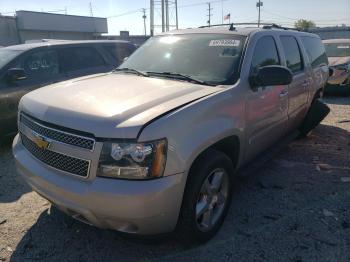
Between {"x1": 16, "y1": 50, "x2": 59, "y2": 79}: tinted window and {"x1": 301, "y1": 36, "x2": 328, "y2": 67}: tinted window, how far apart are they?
168 inches

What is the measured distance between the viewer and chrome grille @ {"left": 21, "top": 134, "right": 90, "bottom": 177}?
258cm

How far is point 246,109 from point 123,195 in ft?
5.43

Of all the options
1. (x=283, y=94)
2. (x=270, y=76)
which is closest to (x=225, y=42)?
(x=270, y=76)

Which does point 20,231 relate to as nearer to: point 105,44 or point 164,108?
point 164,108

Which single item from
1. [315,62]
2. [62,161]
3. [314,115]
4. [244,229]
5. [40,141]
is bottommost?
[244,229]

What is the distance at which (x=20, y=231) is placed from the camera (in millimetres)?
3430

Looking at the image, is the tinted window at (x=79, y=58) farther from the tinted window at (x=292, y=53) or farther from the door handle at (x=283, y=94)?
the door handle at (x=283, y=94)

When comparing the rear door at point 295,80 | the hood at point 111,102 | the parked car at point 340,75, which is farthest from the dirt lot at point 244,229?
the parked car at point 340,75

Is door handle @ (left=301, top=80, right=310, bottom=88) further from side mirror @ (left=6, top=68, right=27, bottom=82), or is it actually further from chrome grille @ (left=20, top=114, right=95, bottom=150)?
side mirror @ (left=6, top=68, right=27, bottom=82)

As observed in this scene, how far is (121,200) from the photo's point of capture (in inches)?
95.8

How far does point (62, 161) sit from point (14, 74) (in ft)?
12.0


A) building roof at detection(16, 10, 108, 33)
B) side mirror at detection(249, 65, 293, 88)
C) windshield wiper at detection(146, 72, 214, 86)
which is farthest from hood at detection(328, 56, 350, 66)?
building roof at detection(16, 10, 108, 33)

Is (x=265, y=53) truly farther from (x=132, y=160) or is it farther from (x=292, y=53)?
(x=132, y=160)

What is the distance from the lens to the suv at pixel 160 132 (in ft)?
8.15
